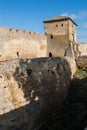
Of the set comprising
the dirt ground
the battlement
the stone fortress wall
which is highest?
the battlement

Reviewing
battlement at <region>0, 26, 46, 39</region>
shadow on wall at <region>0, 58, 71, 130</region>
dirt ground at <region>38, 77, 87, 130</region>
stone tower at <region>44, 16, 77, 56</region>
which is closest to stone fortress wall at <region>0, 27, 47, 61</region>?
battlement at <region>0, 26, 46, 39</region>

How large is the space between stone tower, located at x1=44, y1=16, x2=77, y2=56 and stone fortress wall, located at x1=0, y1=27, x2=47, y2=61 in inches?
68.5

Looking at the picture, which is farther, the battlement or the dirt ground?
the battlement

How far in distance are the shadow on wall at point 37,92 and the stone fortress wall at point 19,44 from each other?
6.20m

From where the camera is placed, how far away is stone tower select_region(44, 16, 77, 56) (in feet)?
96.1

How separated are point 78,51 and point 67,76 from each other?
12.8 meters

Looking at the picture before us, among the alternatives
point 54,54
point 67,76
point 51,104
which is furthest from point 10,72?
point 54,54

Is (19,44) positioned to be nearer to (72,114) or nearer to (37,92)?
(37,92)

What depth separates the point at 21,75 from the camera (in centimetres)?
1230

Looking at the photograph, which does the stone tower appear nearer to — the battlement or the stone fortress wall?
the stone fortress wall

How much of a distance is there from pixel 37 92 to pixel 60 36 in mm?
17005

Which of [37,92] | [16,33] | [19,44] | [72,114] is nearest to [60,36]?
[19,44]

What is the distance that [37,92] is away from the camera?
1338 cm

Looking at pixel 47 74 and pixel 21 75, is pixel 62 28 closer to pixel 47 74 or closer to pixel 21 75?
pixel 47 74
